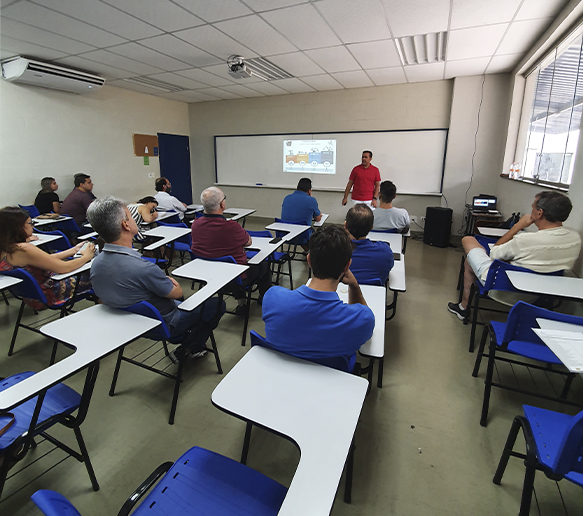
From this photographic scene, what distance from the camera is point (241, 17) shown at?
128 inches

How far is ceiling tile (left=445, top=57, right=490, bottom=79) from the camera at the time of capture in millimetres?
4660

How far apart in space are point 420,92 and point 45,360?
6700mm

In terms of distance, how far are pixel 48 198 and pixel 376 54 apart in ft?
17.6

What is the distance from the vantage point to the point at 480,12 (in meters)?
3.16

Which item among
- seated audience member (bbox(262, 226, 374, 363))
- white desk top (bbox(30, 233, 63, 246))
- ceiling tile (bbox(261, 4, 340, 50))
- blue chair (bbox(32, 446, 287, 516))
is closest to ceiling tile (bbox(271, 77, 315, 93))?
ceiling tile (bbox(261, 4, 340, 50))

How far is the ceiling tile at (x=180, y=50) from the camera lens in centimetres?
385

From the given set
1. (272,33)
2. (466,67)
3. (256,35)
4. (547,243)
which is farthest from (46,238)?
(466,67)

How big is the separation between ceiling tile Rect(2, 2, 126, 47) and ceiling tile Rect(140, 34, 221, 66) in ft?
1.23

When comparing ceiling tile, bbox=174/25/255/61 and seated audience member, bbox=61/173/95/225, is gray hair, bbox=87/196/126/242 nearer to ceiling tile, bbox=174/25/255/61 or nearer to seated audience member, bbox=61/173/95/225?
ceiling tile, bbox=174/25/255/61

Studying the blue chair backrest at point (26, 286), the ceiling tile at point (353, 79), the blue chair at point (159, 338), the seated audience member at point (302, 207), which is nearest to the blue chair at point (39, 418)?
the blue chair at point (159, 338)

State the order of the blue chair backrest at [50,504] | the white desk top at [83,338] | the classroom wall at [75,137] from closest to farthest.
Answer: the blue chair backrest at [50,504], the white desk top at [83,338], the classroom wall at [75,137]

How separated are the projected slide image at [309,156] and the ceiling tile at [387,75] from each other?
147 centimetres

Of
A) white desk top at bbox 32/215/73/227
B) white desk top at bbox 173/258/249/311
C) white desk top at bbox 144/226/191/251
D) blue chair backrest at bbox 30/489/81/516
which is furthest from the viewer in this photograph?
white desk top at bbox 32/215/73/227

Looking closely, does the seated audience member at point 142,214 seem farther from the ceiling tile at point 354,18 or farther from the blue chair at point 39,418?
the ceiling tile at point 354,18
